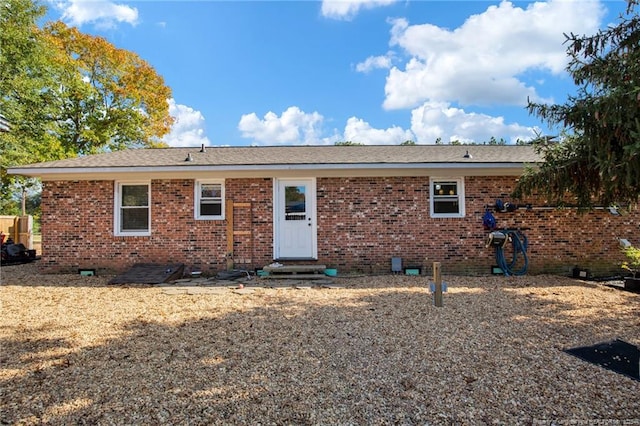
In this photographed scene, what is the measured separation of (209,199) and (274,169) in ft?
6.65

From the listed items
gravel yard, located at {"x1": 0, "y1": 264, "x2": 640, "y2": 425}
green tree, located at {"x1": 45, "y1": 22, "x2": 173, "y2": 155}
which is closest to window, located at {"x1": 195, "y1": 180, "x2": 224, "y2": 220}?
gravel yard, located at {"x1": 0, "y1": 264, "x2": 640, "y2": 425}

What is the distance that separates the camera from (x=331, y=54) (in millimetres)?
13867

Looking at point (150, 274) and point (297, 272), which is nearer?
point (150, 274)

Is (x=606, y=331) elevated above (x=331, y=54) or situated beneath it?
situated beneath

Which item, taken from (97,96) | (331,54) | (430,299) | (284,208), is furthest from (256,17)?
(97,96)

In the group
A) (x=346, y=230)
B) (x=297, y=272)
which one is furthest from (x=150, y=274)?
(x=346, y=230)

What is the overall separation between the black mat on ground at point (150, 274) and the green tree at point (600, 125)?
25.8 ft

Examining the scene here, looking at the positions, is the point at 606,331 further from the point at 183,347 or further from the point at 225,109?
the point at 225,109

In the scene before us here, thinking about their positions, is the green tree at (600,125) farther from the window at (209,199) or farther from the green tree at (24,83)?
the green tree at (24,83)

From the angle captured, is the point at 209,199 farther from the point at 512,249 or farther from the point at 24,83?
the point at 24,83

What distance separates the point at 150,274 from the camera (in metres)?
8.11

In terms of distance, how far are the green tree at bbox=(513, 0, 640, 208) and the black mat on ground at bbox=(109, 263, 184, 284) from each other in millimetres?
7861

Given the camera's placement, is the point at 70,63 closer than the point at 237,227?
No

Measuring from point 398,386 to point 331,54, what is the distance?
13416 millimetres
